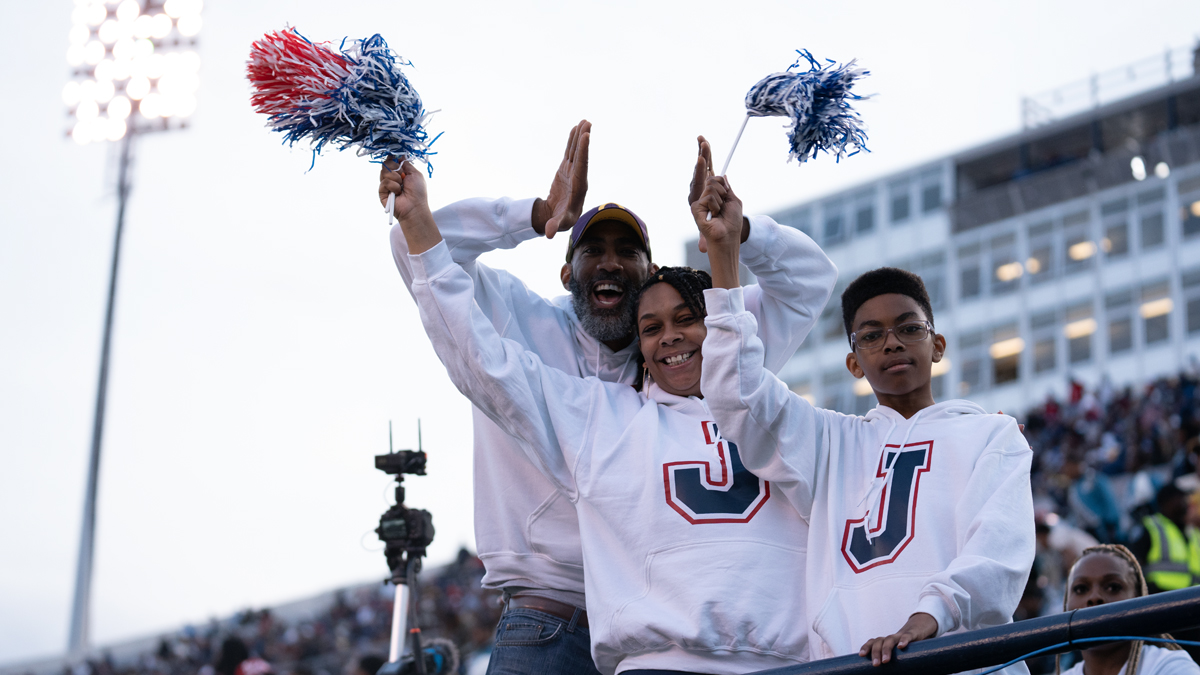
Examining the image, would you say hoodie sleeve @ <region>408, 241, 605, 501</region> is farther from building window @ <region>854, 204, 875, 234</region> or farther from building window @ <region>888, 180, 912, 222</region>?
building window @ <region>854, 204, 875, 234</region>

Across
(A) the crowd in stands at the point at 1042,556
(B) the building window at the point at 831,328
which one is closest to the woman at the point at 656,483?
(A) the crowd in stands at the point at 1042,556

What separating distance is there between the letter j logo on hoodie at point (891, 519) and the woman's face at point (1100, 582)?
1.64m

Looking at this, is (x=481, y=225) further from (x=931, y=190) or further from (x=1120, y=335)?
(x=931, y=190)

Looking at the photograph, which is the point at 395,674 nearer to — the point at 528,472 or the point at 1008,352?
the point at 528,472

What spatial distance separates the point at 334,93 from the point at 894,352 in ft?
5.13

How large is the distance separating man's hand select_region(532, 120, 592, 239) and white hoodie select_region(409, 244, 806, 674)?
40 cm

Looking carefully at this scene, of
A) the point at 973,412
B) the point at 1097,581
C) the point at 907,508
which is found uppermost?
the point at 973,412

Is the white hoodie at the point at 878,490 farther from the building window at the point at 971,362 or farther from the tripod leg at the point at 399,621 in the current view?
the building window at the point at 971,362

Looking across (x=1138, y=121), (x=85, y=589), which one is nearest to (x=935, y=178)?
(x=1138, y=121)

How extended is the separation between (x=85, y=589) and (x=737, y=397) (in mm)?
14844

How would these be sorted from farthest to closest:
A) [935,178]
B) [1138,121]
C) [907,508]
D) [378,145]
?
1. [935,178]
2. [1138,121]
3. [378,145]
4. [907,508]

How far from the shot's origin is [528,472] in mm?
3408

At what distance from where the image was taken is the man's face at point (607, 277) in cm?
354

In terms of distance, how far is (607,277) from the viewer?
3592 millimetres
